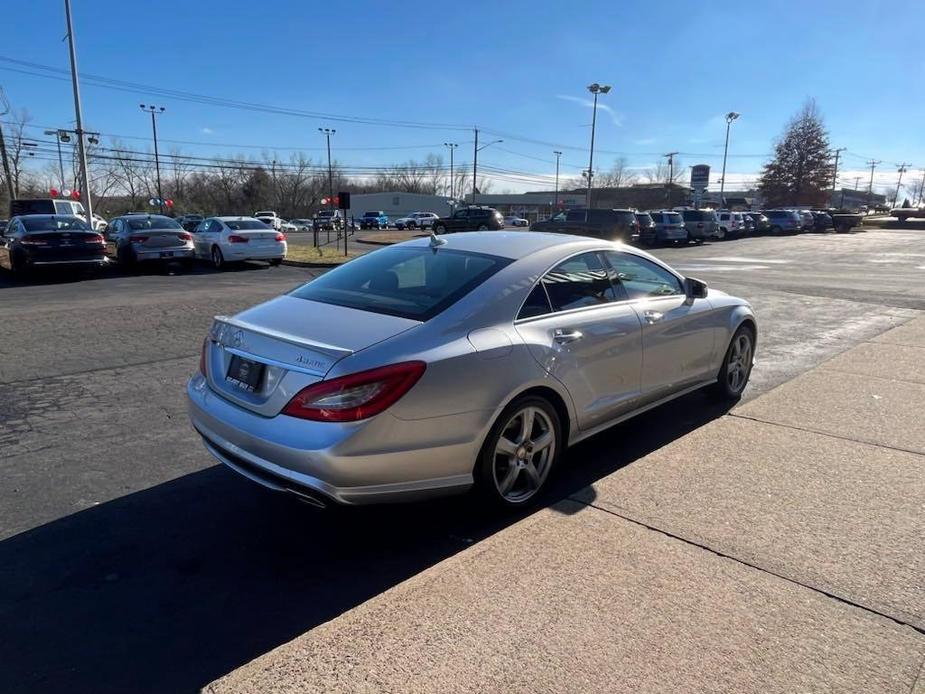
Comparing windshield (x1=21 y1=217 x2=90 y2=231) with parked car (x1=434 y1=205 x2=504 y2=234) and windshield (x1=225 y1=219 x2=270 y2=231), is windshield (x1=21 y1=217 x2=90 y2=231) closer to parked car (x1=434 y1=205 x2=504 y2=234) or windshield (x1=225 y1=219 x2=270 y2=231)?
windshield (x1=225 y1=219 x2=270 y2=231)

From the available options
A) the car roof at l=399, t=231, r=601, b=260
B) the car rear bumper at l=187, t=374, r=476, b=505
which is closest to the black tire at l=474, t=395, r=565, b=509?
the car rear bumper at l=187, t=374, r=476, b=505

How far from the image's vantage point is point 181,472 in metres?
3.97

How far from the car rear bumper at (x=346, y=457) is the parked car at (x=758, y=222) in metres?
47.1

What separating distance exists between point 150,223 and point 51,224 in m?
2.76

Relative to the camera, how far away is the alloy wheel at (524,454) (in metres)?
3.31

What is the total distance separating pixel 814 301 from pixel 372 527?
11474 mm

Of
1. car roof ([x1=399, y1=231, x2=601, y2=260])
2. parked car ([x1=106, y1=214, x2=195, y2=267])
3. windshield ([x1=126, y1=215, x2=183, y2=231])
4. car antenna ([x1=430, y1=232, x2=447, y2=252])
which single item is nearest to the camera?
car roof ([x1=399, y1=231, x2=601, y2=260])

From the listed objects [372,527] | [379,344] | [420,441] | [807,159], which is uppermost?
[807,159]

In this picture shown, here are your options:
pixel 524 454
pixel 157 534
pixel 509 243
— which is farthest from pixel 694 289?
pixel 157 534

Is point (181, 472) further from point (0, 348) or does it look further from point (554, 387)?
point (0, 348)

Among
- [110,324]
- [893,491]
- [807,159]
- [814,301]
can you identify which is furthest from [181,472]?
[807,159]

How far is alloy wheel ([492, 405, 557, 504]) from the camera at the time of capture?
10.8ft

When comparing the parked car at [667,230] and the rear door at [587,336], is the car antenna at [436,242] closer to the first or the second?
the rear door at [587,336]

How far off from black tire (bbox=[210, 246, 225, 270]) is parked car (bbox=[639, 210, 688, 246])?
21.4m
